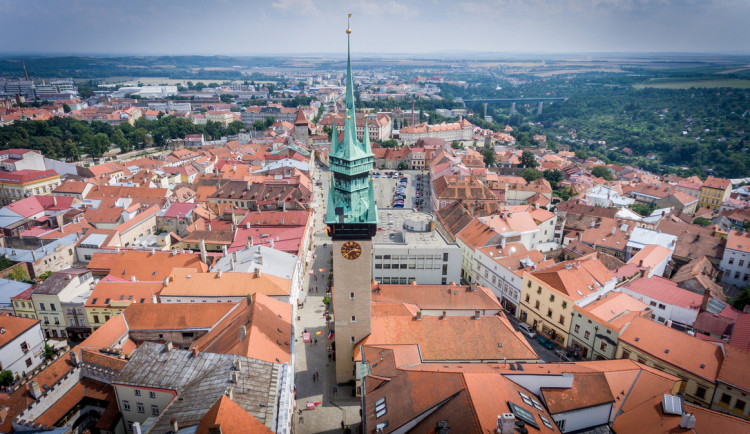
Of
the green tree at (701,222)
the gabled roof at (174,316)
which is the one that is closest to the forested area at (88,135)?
the gabled roof at (174,316)

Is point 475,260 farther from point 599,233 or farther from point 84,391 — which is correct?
point 84,391

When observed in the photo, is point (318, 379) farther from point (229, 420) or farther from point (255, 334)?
point (229, 420)

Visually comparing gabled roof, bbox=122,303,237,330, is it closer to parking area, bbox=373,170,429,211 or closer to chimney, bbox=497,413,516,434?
chimney, bbox=497,413,516,434

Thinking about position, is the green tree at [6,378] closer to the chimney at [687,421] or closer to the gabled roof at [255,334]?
the gabled roof at [255,334]

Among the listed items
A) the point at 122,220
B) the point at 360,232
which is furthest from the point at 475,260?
the point at 122,220

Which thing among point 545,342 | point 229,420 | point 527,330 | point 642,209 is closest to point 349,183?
point 229,420

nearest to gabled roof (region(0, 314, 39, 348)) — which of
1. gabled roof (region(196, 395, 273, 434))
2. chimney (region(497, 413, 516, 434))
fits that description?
gabled roof (region(196, 395, 273, 434))
